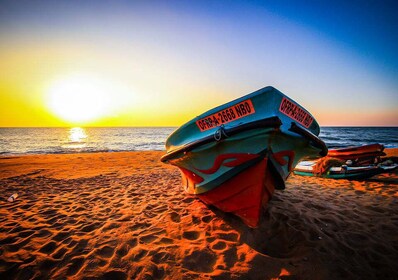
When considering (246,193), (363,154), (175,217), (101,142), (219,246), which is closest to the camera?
(219,246)

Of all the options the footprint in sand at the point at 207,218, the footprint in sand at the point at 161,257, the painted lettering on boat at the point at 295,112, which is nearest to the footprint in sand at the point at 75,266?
the footprint in sand at the point at 161,257

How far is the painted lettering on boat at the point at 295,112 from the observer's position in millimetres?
3000

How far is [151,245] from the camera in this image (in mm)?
2963

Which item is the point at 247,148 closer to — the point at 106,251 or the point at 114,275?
the point at 114,275

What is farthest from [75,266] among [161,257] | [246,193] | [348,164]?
[348,164]

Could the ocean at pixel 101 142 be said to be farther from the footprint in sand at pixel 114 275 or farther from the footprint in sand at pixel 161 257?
the footprint in sand at pixel 114 275

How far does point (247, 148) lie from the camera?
2.97 metres

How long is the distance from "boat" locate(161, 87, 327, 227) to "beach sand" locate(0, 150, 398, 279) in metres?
0.61

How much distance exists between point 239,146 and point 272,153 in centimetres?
53

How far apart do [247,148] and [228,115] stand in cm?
62

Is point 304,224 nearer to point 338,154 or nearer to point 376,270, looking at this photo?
point 376,270

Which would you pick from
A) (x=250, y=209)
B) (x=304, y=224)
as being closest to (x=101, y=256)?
(x=250, y=209)

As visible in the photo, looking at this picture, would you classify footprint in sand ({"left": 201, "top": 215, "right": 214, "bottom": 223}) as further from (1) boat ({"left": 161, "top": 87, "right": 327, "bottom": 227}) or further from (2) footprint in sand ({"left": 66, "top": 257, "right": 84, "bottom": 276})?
(2) footprint in sand ({"left": 66, "top": 257, "right": 84, "bottom": 276})

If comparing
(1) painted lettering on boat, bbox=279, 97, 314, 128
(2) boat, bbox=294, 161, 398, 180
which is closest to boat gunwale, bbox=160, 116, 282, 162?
(1) painted lettering on boat, bbox=279, 97, 314, 128
